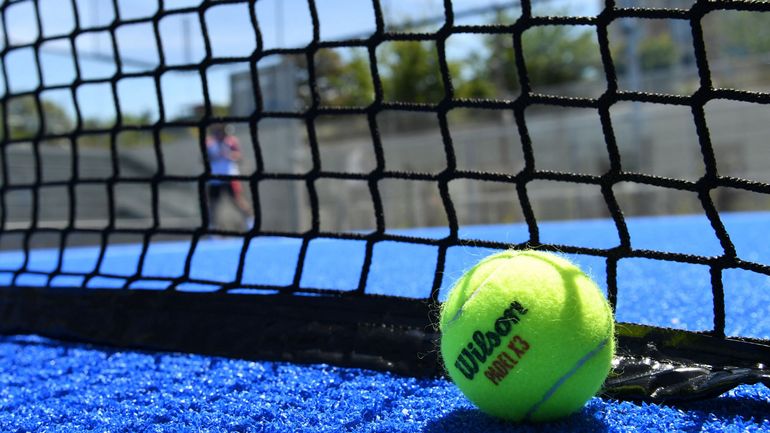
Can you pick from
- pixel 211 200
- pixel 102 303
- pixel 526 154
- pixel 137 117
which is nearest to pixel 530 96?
pixel 526 154

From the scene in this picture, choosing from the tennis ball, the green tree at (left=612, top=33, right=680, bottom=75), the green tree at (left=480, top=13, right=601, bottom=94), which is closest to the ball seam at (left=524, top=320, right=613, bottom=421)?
the tennis ball

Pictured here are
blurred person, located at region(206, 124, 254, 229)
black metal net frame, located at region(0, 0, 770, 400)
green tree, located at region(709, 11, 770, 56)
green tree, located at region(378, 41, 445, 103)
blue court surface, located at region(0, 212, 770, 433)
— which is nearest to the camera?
blue court surface, located at region(0, 212, 770, 433)

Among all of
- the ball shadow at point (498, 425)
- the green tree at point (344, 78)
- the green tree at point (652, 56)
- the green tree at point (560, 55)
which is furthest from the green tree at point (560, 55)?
the ball shadow at point (498, 425)

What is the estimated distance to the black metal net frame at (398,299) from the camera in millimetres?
1188

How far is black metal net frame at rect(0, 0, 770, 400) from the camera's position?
1188mm

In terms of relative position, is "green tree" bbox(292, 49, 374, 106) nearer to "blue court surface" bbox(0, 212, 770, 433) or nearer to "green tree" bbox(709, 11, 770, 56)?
"green tree" bbox(709, 11, 770, 56)

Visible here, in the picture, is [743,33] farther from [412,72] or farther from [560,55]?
[412,72]

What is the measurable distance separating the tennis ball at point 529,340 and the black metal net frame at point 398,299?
22 cm

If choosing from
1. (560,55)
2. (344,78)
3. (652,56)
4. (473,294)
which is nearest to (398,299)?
(473,294)

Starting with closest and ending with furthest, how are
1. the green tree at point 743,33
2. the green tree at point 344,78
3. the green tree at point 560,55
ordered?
the green tree at point 743,33, the green tree at point 344,78, the green tree at point 560,55

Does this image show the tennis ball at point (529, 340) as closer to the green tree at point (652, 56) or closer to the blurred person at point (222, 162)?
the blurred person at point (222, 162)

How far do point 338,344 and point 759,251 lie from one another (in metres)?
2.64

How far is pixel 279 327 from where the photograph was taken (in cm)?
155

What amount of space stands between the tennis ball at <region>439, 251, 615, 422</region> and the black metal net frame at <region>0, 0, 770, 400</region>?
0.22 meters
